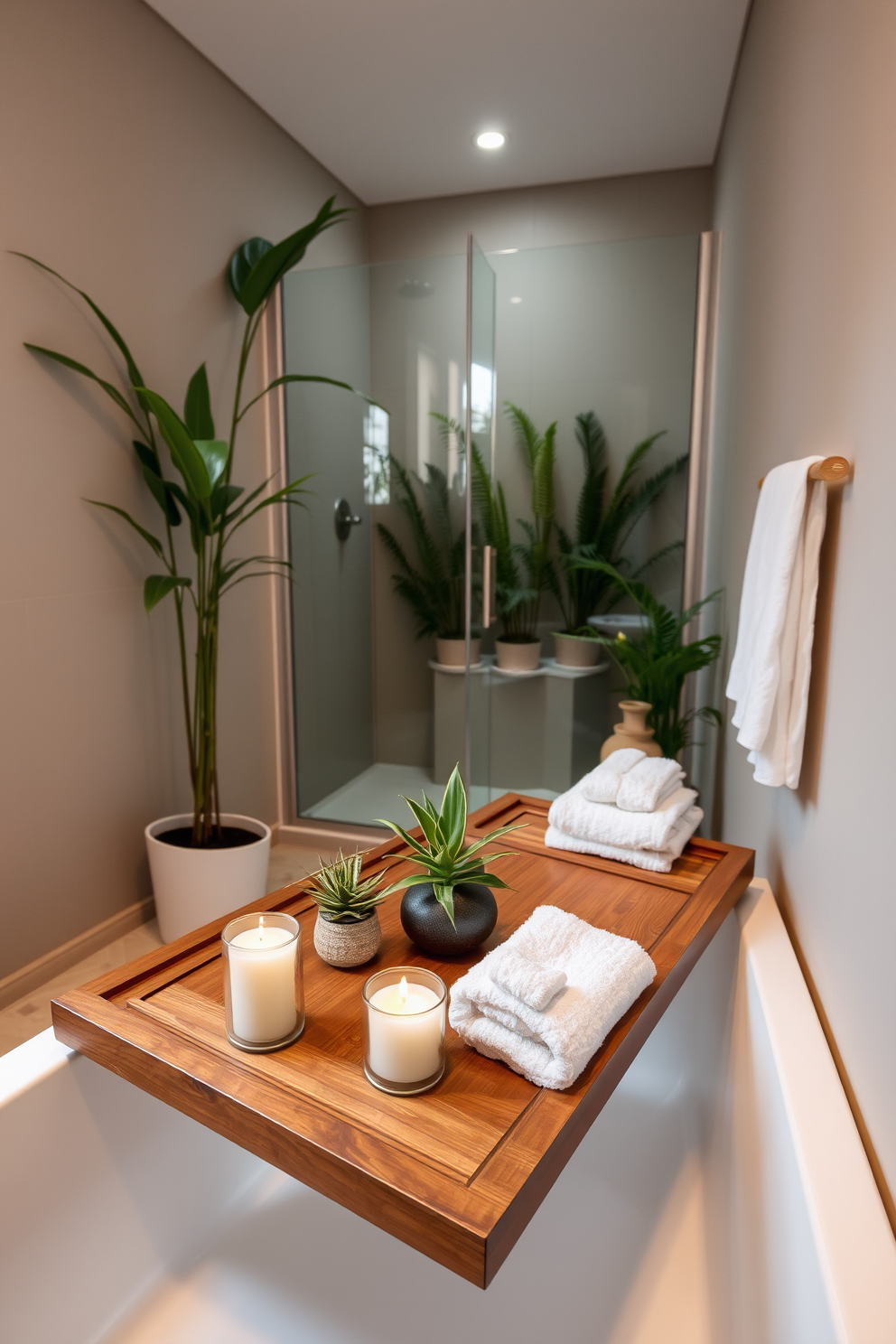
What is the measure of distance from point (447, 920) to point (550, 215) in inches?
123

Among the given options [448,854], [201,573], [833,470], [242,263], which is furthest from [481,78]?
[448,854]

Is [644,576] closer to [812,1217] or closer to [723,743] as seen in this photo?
[723,743]

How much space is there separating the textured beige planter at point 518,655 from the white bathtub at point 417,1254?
163 centimetres

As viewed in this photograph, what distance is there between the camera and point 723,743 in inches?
98.1

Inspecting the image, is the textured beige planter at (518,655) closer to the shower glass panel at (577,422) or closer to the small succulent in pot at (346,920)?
the shower glass panel at (577,422)

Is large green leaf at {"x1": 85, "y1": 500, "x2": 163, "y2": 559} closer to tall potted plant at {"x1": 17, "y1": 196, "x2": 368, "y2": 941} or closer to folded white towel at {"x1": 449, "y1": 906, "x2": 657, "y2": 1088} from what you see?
tall potted plant at {"x1": 17, "y1": 196, "x2": 368, "y2": 941}

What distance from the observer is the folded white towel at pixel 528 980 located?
87 cm

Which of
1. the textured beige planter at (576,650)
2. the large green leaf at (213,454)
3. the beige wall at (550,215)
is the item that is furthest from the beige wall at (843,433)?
the beige wall at (550,215)

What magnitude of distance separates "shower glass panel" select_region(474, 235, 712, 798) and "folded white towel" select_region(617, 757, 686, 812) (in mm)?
1246

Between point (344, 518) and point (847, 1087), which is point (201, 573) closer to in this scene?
point (344, 518)

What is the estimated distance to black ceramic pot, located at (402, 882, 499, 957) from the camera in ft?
3.54

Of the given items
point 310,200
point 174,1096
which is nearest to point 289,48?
point 310,200

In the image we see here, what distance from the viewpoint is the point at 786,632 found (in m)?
1.25

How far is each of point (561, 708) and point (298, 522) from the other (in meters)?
1.15
